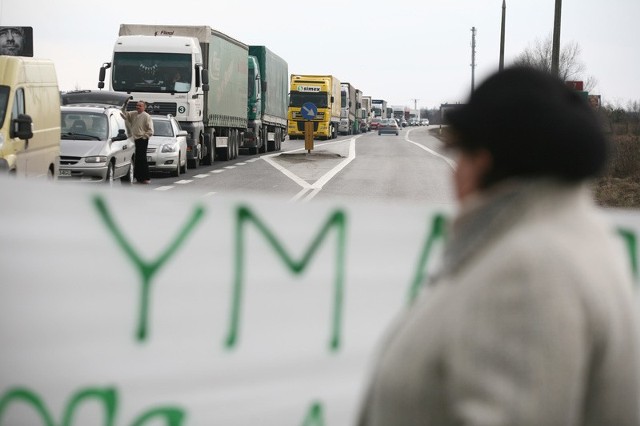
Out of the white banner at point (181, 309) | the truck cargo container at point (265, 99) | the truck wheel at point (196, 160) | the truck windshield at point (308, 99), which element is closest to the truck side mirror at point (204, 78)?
the truck wheel at point (196, 160)

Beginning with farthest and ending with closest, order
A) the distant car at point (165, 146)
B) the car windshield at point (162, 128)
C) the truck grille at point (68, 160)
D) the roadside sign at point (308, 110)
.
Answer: the roadside sign at point (308, 110), the car windshield at point (162, 128), the distant car at point (165, 146), the truck grille at point (68, 160)

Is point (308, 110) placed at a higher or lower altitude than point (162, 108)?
lower

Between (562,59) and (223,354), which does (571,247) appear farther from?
(562,59)

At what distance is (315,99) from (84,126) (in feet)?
137

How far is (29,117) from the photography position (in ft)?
47.0

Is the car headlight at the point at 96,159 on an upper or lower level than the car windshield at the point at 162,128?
lower

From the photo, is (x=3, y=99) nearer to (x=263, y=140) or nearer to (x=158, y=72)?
(x=158, y=72)

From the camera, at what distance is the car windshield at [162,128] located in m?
26.8

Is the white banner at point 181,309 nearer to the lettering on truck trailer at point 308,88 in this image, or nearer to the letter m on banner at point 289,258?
the letter m on banner at point 289,258

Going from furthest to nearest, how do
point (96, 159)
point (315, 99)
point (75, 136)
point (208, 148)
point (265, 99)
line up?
point (315, 99), point (265, 99), point (208, 148), point (75, 136), point (96, 159)

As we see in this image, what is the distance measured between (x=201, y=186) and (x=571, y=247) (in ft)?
75.4

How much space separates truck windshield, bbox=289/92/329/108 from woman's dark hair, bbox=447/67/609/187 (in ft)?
195

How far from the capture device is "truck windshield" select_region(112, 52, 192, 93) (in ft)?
95.1

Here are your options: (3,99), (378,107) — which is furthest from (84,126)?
(378,107)
